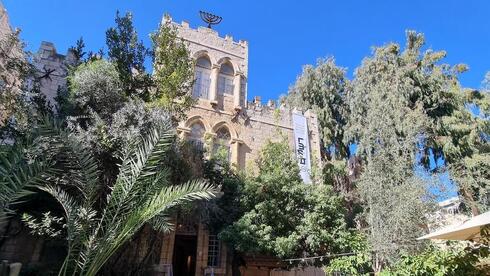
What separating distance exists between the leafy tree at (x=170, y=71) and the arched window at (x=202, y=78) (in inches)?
173

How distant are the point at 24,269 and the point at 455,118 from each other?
21.2 metres

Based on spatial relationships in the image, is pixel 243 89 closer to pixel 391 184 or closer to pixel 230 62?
pixel 230 62

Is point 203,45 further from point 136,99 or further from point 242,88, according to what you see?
point 136,99

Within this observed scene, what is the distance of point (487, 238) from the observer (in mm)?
5625

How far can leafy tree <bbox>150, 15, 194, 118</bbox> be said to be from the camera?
11719 mm

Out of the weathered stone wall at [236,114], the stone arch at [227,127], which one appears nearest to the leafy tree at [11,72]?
the weathered stone wall at [236,114]

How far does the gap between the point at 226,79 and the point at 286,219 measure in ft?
27.4

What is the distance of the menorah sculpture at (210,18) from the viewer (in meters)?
19.3

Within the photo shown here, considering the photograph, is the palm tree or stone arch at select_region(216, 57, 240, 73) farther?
stone arch at select_region(216, 57, 240, 73)

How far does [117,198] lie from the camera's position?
785 cm

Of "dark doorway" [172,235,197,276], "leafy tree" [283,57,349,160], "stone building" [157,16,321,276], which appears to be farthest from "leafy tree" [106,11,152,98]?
"leafy tree" [283,57,349,160]

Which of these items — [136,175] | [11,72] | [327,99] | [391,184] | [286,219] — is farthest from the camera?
[327,99]

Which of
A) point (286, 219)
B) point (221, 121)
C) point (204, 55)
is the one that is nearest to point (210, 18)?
point (204, 55)

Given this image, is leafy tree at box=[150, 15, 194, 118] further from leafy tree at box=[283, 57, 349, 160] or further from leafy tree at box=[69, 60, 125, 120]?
leafy tree at box=[283, 57, 349, 160]
